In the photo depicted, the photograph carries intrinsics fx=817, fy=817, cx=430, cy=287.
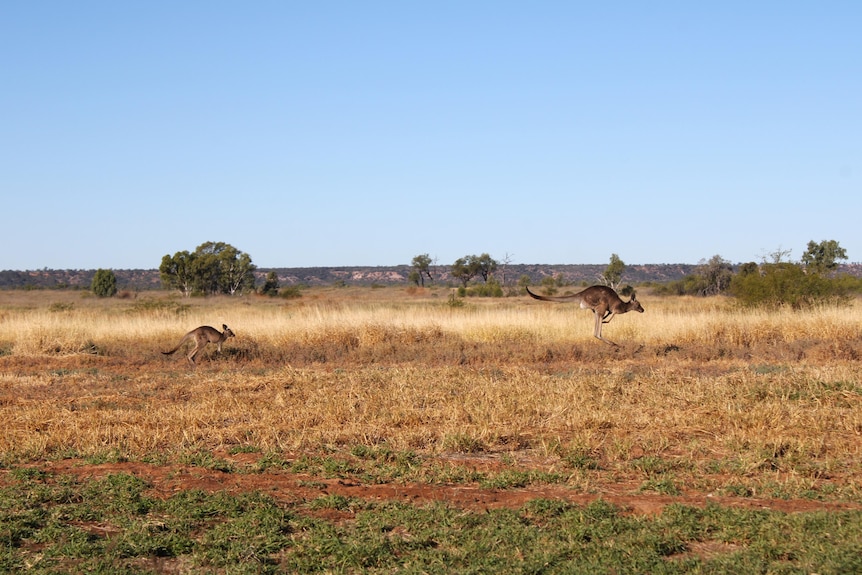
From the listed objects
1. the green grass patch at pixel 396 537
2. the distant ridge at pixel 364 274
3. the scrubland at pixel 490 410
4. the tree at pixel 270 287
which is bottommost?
the green grass patch at pixel 396 537

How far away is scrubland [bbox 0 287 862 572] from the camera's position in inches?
287

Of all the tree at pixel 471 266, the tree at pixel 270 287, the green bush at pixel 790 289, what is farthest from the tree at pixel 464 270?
the green bush at pixel 790 289

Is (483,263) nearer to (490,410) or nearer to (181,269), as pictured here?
(181,269)

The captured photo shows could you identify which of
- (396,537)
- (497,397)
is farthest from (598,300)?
(396,537)

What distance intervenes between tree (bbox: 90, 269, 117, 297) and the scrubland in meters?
43.2

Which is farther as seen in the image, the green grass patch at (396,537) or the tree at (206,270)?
the tree at (206,270)

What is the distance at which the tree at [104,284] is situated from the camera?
59.4 metres

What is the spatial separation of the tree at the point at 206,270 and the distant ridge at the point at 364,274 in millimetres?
49902

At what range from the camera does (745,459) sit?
732 cm

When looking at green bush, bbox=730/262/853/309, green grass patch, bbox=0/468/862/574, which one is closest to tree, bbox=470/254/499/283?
green bush, bbox=730/262/853/309

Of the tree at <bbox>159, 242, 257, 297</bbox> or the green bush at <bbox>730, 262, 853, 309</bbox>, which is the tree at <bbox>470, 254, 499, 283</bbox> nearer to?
the tree at <bbox>159, 242, 257, 297</bbox>

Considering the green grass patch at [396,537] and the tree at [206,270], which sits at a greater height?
the tree at [206,270]

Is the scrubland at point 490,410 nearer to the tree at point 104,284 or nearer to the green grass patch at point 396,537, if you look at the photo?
the green grass patch at point 396,537

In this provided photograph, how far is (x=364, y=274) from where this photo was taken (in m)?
126
